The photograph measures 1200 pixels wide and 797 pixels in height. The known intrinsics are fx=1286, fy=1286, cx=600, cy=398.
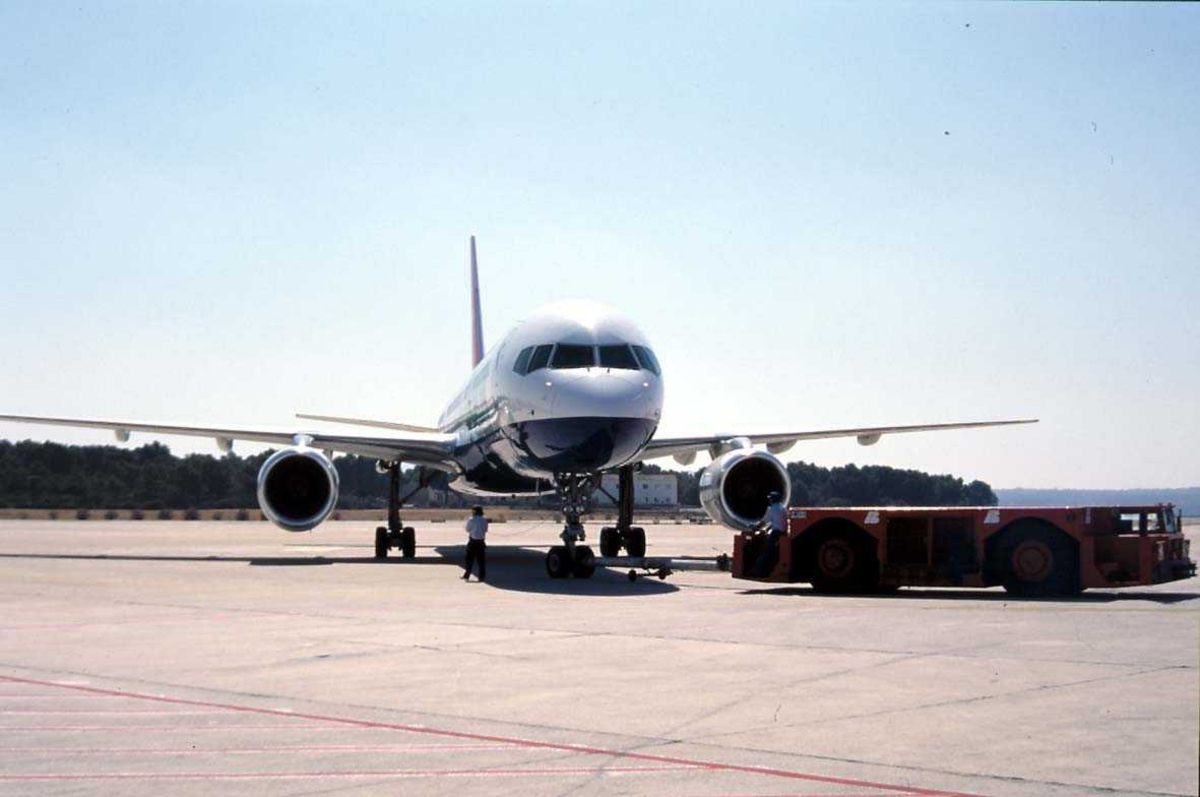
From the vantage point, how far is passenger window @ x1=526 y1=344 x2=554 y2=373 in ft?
74.6

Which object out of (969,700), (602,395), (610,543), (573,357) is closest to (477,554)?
(602,395)

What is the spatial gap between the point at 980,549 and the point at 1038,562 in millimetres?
771

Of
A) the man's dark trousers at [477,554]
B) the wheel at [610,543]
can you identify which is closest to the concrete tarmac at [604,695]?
the man's dark trousers at [477,554]

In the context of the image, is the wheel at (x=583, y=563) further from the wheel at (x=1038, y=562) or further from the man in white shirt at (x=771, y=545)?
the wheel at (x=1038, y=562)

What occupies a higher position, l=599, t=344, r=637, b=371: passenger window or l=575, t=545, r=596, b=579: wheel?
l=599, t=344, r=637, b=371: passenger window

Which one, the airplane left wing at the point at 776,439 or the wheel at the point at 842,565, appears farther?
the airplane left wing at the point at 776,439

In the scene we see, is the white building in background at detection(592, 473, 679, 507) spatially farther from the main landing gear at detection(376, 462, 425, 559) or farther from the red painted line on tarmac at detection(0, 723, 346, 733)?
the red painted line on tarmac at detection(0, 723, 346, 733)

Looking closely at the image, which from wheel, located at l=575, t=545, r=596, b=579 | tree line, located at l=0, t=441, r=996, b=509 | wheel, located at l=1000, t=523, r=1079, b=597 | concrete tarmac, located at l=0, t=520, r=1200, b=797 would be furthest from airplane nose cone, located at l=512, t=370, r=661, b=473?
tree line, located at l=0, t=441, r=996, b=509

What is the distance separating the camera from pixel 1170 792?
612 cm

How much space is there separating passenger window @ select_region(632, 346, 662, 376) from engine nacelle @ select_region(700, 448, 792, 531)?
3.51m

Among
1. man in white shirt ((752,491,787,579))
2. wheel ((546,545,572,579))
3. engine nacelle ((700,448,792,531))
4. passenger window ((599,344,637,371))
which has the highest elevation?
passenger window ((599,344,637,371))

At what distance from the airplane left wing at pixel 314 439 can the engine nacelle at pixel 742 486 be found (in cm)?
A: 763

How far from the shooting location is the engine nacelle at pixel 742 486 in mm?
25234

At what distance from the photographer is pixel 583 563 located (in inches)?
854
